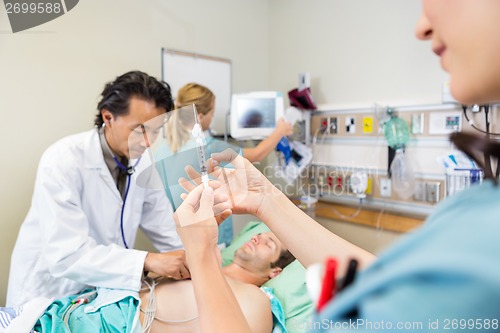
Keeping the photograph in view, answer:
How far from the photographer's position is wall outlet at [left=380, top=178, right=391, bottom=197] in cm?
271

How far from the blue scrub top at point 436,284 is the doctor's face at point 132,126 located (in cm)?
135

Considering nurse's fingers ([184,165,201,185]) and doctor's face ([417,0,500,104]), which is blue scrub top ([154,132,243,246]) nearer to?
nurse's fingers ([184,165,201,185])

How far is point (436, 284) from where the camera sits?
25 cm

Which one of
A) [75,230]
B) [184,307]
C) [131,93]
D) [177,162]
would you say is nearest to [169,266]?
[184,307]

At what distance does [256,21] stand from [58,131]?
2196 millimetres

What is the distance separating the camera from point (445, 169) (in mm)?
2314

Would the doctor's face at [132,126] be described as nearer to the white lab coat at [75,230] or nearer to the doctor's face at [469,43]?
the white lab coat at [75,230]

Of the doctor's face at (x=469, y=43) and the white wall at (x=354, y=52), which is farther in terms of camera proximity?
the white wall at (x=354, y=52)

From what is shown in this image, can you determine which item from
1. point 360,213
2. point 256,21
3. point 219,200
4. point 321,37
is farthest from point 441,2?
point 256,21

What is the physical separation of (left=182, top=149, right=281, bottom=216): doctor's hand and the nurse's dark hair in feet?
1.91

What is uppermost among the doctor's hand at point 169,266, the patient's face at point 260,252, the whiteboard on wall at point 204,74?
the whiteboard on wall at point 204,74

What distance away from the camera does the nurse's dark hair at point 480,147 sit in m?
0.34

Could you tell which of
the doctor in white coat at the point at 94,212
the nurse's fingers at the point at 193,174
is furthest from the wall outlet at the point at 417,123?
the nurse's fingers at the point at 193,174

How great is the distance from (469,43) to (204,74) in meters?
2.94
